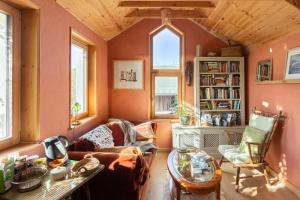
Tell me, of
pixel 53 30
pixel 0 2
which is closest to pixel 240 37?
pixel 53 30

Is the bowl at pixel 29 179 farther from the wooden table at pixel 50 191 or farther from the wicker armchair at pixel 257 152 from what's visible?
the wicker armchair at pixel 257 152

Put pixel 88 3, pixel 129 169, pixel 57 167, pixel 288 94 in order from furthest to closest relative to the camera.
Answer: pixel 288 94
pixel 88 3
pixel 129 169
pixel 57 167

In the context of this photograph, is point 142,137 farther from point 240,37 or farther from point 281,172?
point 240,37

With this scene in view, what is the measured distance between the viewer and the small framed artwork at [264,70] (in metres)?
3.81

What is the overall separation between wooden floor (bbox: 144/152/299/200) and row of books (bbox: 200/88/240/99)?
1523 mm

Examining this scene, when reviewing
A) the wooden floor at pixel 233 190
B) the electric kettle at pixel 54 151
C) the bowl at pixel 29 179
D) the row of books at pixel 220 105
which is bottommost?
the wooden floor at pixel 233 190

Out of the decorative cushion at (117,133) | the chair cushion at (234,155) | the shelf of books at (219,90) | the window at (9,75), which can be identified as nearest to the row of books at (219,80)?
the shelf of books at (219,90)

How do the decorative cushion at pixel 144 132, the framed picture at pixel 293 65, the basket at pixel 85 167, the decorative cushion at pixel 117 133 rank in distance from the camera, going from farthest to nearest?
1. the decorative cushion at pixel 144 132
2. the decorative cushion at pixel 117 133
3. the framed picture at pixel 293 65
4. the basket at pixel 85 167

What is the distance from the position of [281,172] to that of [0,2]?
405cm

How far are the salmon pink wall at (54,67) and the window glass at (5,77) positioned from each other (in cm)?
27

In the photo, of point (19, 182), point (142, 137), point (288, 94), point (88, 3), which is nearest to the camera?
point (19, 182)

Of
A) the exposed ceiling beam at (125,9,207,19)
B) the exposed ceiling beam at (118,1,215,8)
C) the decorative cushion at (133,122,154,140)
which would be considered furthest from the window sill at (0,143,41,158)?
the exposed ceiling beam at (125,9,207,19)

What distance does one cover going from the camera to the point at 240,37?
4.38 m

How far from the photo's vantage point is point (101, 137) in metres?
3.21
